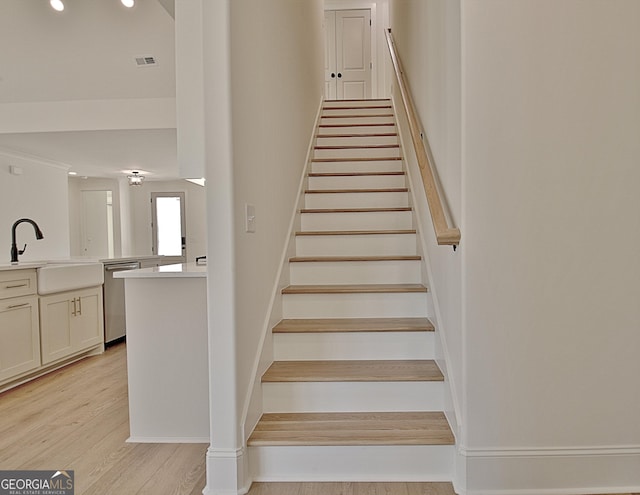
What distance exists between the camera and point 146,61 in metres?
4.04

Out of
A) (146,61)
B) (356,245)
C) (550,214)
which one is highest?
(146,61)

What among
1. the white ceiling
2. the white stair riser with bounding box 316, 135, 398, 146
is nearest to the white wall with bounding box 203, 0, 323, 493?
the white stair riser with bounding box 316, 135, 398, 146

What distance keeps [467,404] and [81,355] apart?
372cm

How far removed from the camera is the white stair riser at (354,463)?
72.9 inches

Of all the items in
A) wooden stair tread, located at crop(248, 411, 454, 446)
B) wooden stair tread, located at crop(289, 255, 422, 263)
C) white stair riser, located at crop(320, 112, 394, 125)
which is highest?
white stair riser, located at crop(320, 112, 394, 125)

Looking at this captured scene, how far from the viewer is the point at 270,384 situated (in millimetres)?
2111

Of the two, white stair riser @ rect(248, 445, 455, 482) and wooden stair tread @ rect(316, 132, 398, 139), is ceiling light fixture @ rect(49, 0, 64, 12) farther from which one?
white stair riser @ rect(248, 445, 455, 482)

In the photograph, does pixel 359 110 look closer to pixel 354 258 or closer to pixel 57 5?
pixel 354 258

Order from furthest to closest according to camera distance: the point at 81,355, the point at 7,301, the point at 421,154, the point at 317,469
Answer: the point at 81,355 → the point at 7,301 → the point at 421,154 → the point at 317,469

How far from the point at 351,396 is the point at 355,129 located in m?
3.19

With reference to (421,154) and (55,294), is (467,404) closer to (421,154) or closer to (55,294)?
(421,154)

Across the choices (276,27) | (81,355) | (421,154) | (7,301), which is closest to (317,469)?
(421,154)

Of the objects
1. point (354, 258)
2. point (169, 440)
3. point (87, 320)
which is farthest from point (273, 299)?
point (87, 320)

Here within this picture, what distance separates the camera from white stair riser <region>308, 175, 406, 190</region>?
3662 millimetres
